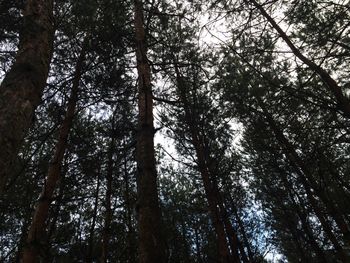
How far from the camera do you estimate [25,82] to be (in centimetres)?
251

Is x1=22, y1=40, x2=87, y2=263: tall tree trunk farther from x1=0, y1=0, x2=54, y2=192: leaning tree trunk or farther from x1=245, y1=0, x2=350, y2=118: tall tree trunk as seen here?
x1=245, y1=0, x2=350, y2=118: tall tree trunk

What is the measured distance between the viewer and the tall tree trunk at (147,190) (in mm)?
2900

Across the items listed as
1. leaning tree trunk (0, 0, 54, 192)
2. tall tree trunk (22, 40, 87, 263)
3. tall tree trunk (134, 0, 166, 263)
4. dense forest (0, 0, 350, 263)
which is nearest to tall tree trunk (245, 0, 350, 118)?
dense forest (0, 0, 350, 263)

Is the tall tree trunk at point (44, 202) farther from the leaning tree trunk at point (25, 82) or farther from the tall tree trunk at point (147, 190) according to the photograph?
the leaning tree trunk at point (25, 82)

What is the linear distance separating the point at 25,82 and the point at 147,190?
1749 millimetres

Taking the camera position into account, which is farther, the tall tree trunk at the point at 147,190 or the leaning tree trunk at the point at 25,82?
the tall tree trunk at the point at 147,190

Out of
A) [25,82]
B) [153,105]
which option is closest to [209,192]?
[153,105]

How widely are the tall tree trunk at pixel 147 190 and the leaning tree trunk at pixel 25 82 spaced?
149 cm

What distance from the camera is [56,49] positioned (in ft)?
25.0

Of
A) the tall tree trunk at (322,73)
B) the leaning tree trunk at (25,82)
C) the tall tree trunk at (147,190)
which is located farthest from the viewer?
the tall tree trunk at (322,73)

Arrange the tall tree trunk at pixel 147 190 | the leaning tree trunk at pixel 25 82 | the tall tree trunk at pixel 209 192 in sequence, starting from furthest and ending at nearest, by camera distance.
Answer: the tall tree trunk at pixel 209 192
the tall tree trunk at pixel 147 190
the leaning tree trunk at pixel 25 82

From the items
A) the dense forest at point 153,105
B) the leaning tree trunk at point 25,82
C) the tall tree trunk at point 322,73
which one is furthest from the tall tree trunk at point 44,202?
the tall tree trunk at point 322,73

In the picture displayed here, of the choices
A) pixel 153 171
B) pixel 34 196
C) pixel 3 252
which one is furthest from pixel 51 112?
pixel 3 252

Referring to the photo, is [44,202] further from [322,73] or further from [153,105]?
[322,73]
